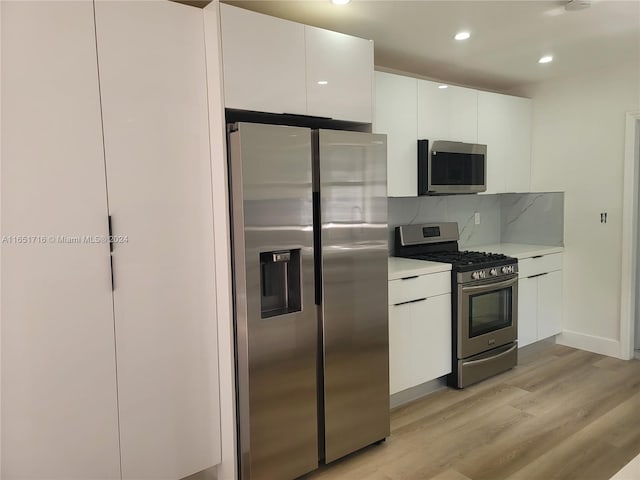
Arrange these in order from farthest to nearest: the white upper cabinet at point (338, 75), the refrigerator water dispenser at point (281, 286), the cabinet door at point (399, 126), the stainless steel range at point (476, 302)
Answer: the stainless steel range at point (476, 302)
the cabinet door at point (399, 126)
the white upper cabinet at point (338, 75)
the refrigerator water dispenser at point (281, 286)

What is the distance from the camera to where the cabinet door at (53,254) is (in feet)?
5.98

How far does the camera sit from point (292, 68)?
238 centimetres

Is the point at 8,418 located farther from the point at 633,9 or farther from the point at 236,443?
the point at 633,9

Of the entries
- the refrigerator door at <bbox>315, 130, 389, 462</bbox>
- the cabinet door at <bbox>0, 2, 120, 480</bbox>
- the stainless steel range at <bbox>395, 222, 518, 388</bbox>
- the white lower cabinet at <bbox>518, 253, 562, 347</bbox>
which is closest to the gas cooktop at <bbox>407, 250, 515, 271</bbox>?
the stainless steel range at <bbox>395, 222, 518, 388</bbox>

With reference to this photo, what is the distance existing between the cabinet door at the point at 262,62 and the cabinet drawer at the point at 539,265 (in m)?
2.62

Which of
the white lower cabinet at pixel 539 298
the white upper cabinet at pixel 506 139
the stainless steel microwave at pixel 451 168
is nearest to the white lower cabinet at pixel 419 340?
the stainless steel microwave at pixel 451 168

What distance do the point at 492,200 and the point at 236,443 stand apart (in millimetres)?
3610

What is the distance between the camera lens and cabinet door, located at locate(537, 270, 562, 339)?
168 inches

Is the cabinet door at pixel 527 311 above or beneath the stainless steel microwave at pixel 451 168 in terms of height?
A: beneath

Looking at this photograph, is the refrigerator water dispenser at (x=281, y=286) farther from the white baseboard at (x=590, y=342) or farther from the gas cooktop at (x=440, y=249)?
the white baseboard at (x=590, y=342)

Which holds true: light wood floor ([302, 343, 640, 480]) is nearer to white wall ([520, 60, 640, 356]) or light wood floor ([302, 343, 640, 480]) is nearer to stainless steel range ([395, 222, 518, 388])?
stainless steel range ([395, 222, 518, 388])

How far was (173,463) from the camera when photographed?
7.47ft

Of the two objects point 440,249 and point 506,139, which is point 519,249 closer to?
point 440,249

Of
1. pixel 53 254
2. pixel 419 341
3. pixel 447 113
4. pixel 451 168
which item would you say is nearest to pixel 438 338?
pixel 419 341
